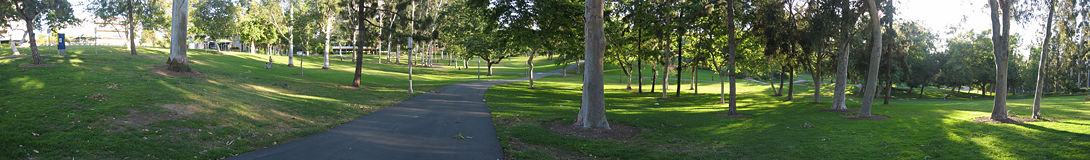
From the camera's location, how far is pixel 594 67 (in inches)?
578

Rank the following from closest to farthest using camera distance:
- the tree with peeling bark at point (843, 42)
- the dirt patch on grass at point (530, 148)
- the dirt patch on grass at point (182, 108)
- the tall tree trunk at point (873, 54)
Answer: the dirt patch on grass at point (530, 148) < the dirt patch on grass at point (182, 108) < the tall tree trunk at point (873, 54) < the tree with peeling bark at point (843, 42)

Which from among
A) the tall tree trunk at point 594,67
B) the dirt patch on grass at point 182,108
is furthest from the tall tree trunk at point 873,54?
the dirt patch on grass at point 182,108

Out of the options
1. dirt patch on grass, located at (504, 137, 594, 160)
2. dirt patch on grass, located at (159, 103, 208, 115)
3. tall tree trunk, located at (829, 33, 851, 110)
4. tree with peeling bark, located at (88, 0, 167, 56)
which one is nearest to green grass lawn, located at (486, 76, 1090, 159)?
dirt patch on grass, located at (504, 137, 594, 160)

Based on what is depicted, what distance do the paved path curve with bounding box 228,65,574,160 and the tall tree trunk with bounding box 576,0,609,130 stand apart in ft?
9.34

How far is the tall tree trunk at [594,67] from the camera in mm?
14422

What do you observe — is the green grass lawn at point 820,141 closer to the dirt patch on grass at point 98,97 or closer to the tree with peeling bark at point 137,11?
the dirt patch on grass at point 98,97

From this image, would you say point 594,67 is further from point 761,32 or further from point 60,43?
point 60,43

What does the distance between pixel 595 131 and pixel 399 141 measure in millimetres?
5386

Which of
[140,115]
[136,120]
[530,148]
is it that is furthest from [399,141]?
[140,115]

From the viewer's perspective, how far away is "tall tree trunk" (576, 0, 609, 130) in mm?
14422

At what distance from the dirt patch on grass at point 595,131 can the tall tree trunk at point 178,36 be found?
19784 mm

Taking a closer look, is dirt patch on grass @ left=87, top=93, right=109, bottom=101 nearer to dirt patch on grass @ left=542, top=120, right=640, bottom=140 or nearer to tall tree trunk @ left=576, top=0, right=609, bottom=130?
dirt patch on grass @ left=542, top=120, right=640, bottom=140

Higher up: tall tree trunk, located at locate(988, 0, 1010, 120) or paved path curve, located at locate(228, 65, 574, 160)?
tall tree trunk, located at locate(988, 0, 1010, 120)

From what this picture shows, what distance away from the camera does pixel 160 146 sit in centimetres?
1002
